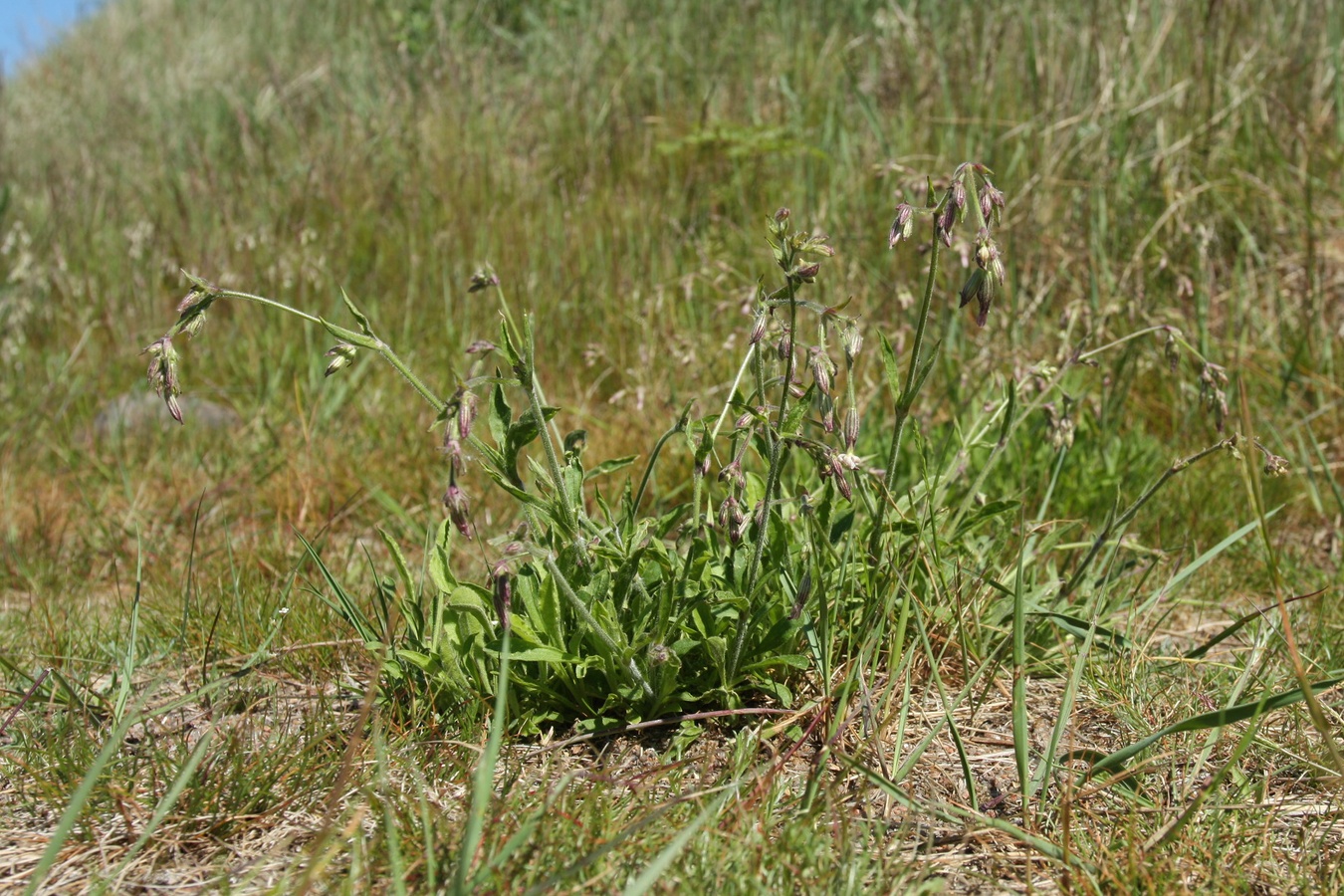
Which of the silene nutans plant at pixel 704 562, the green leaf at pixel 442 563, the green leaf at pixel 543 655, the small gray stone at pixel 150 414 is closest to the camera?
the silene nutans plant at pixel 704 562

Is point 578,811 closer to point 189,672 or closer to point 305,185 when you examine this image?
point 189,672

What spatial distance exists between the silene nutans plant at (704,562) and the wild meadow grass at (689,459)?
0.01m

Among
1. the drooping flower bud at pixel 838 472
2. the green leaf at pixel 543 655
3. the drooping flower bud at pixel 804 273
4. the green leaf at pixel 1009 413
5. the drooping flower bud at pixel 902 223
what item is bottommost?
the green leaf at pixel 543 655

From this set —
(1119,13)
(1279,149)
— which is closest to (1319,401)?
(1279,149)

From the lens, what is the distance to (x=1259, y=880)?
159cm

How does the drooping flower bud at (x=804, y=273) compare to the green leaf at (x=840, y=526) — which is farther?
the green leaf at (x=840, y=526)

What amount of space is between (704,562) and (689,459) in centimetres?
124

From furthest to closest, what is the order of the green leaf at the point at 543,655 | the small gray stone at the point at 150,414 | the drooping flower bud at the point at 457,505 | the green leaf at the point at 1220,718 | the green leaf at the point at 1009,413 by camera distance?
the small gray stone at the point at 150,414
the green leaf at the point at 1009,413
the green leaf at the point at 543,655
the green leaf at the point at 1220,718
the drooping flower bud at the point at 457,505

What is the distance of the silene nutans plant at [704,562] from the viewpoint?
1707 millimetres

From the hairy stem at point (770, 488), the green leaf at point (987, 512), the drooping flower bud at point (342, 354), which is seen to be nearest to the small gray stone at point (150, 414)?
the drooping flower bud at point (342, 354)

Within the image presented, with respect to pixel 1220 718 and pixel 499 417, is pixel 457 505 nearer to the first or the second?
pixel 499 417

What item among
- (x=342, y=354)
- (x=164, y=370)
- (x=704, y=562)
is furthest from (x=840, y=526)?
(x=164, y=370)

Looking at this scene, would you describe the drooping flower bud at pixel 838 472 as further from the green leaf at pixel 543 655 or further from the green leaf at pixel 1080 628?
the green leaf at pixel 1080 628

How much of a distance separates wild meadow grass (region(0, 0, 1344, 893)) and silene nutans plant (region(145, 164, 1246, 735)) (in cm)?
1
